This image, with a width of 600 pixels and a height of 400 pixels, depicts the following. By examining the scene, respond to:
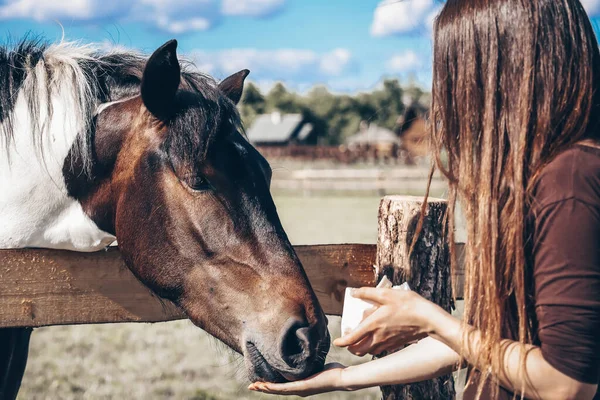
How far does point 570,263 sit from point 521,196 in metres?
0.19

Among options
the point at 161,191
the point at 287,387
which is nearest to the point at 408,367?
the point at 287,387

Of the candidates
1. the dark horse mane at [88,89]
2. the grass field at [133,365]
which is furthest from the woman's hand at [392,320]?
the grass field at [133,365]

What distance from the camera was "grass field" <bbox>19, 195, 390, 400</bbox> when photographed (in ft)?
15.1

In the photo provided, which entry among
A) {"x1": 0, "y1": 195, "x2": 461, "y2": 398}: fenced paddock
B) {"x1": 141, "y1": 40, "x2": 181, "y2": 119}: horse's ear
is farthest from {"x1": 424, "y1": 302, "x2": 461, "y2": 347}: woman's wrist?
{"x1": 141, "y1": 40, "x2": 181, "y2": 119}: horse's ear

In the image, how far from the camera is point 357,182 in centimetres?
2970

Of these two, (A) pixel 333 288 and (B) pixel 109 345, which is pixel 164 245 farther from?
(B) pixel 109 345

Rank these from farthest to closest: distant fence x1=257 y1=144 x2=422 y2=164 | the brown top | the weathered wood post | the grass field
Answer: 1. distant fence x1=257 y1=144 x2=422 y2=164
2. the grass field
3. the weathered wood post
4. the brown top

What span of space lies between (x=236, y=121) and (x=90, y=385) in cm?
339

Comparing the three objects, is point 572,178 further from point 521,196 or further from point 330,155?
point 330,155

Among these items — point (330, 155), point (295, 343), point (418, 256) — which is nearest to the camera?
point (295, 343)

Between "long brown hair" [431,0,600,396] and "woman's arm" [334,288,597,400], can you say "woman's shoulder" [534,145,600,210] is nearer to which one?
"long brown hair" [431,0,600,396]

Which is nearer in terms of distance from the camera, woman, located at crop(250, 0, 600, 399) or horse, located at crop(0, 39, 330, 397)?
woman, located at crop(250, 0, 600, 399)

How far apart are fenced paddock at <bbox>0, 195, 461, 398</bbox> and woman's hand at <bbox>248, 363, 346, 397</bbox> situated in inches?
30.7

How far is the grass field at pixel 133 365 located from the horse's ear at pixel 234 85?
1689 mm
